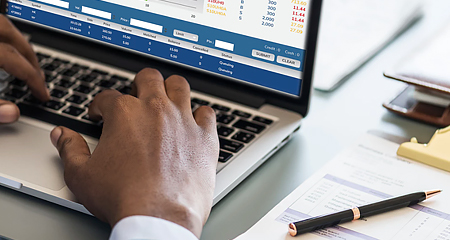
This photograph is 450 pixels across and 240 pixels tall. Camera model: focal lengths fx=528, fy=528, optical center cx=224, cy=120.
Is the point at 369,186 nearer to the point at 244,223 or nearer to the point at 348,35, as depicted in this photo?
the point at 244,223

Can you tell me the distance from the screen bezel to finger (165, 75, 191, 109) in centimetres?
11

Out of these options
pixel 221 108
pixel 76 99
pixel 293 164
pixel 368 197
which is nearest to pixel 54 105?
pixel 76 99

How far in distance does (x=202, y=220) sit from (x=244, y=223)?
8cm

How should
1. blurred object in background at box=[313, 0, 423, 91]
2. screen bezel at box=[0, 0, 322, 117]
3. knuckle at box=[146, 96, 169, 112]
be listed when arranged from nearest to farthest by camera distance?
knuckle at box=[146, 96, 169, 112], screen bezel at box=[0, 0, 322, 117], blurred object in background at box=[313, 0, 423, 91]

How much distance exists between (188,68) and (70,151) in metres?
0.25

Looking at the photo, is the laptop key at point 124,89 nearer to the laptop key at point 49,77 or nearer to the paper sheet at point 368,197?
the laptop key at point 49,77

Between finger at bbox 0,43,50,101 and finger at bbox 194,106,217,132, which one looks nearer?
finger at bbox 194,106,217,132

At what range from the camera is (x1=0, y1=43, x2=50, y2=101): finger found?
2.46 feet

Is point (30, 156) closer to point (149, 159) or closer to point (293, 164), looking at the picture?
point (149, 159)

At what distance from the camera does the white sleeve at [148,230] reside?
0.47m

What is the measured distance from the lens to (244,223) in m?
0.58

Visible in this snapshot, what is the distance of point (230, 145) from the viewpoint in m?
0.68

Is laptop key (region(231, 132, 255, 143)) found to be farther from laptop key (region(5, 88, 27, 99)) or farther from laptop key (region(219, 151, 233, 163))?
laptop key (region(5, 88, 27, 99))

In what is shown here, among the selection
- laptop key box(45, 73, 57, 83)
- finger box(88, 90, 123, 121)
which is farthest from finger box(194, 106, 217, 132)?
laptop key box(45, 73, 57, 83)
